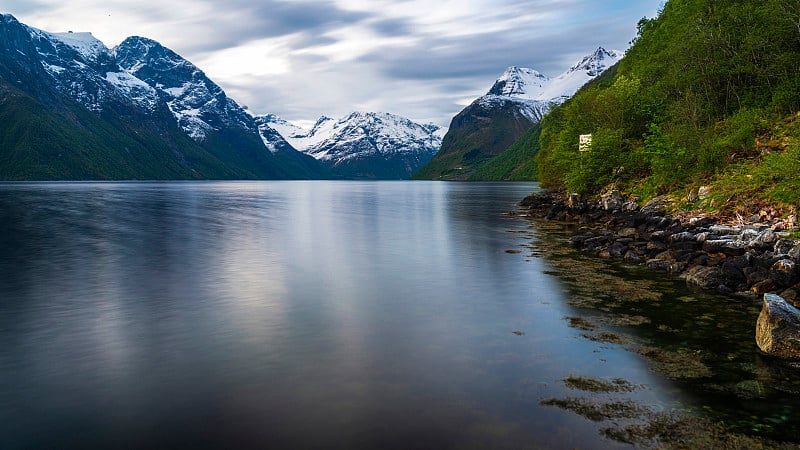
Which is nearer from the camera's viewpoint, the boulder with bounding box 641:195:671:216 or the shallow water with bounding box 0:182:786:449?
the shallow water with bounding box 0:182:786:449

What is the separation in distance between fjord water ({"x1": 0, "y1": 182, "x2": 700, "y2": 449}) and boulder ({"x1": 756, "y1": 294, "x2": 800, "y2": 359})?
4.84m

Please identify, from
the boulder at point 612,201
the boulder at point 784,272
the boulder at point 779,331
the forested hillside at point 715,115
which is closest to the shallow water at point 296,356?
the boulder at point 779,331

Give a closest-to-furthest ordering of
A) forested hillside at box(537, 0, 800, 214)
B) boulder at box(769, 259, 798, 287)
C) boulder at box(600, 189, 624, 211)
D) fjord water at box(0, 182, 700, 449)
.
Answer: fjord water at box(0, 182, 700, 449)
boulder at box(769, 259, 798, 287)
forested hillside at box(537, 0, 800, 214)
boulder at box(600, 189, 624, 211)

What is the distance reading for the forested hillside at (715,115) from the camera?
44.3 metres

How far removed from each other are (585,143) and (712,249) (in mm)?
49033

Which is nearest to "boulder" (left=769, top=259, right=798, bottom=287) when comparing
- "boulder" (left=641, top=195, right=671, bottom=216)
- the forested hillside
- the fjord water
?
the fjord water

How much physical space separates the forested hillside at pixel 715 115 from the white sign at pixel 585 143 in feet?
5.41

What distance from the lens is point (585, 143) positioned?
261 ft

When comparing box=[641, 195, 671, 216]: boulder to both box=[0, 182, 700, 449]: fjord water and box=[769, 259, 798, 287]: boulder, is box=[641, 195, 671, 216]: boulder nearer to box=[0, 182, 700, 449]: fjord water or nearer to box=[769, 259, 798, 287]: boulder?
box=[0, 182, 700, 449]: fjord water

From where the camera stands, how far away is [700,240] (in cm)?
3556

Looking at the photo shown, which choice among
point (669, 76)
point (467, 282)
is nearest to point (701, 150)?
point (669, 76)

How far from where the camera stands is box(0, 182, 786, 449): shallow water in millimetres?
13039

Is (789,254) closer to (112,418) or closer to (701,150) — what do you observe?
(701,150)

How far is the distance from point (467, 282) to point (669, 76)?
5019 centimetres
